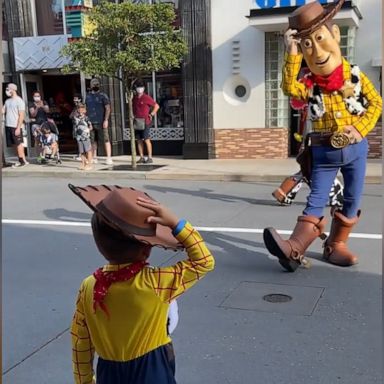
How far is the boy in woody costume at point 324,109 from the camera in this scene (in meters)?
4.62

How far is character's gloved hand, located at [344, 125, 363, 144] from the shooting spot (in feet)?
15.5

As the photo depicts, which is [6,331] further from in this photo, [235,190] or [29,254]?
[235,190]

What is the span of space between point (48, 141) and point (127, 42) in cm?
370

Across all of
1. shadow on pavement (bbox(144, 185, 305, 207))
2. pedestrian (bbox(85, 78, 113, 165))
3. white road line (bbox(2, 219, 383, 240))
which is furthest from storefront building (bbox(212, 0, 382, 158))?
white road line (bbox(2, 219, 383, 240))

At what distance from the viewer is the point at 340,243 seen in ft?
17.2

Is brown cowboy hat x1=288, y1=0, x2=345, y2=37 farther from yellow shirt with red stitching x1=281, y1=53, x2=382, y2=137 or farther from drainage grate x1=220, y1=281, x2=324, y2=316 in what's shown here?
drainage grate x1=220, y1=281, x2=324, y2=316

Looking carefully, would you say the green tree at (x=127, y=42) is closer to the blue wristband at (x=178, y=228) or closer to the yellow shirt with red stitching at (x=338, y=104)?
the yellow shirt with red stitching at (x=338, y=104)

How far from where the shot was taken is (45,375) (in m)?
3.35

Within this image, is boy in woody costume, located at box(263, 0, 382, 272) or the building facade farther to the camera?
the building facade

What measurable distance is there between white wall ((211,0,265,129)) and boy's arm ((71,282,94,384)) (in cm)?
1121

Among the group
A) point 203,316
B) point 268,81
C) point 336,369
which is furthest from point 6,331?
point 268,81

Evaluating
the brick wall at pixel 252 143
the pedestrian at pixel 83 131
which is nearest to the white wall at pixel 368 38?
the brick wall at pixel 252 143

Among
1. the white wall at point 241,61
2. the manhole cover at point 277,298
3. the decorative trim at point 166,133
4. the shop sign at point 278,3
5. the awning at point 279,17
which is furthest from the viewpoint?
the decorative trim at point 166,133

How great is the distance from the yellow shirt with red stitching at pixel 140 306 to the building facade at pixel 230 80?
Result: 1036 cm
